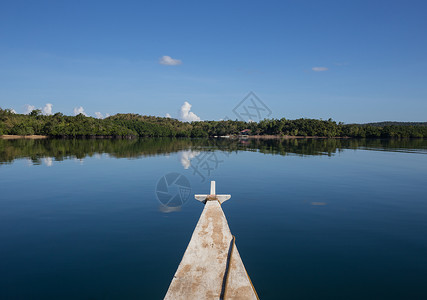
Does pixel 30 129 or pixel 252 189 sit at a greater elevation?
pixel 30 129

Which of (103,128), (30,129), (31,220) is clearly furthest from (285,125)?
(31,220)

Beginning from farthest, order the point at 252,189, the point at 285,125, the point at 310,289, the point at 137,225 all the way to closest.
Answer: the point at 285,125
the point at 252,189
the point at 137,225
the point at 310,289

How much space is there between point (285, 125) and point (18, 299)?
198 metres

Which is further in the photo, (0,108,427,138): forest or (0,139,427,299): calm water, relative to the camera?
(0,108,427,138): forest

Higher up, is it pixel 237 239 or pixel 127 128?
pixel 127 128

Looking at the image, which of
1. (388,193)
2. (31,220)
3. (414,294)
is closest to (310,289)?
(414,294)

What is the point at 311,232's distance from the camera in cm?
1211

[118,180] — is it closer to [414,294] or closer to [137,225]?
[137,225]

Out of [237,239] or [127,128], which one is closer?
[237,239]

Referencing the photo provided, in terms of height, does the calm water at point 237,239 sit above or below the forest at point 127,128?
below

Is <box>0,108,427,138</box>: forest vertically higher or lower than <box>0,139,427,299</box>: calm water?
higher

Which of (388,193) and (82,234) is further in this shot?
(388,193)

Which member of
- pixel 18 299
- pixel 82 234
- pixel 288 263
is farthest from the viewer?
pixel 82 234

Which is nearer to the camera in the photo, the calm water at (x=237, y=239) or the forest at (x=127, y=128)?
the calm water at (x=237, y=239)
